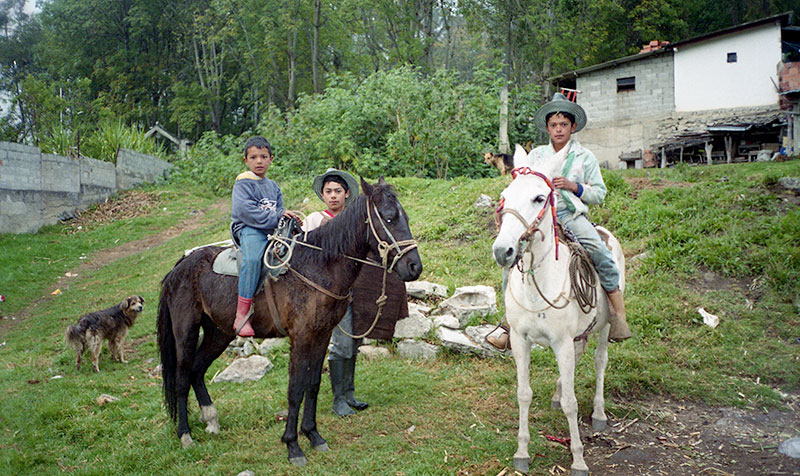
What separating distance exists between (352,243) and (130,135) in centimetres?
2162

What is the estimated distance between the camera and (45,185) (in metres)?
16.2

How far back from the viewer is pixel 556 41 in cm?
2900

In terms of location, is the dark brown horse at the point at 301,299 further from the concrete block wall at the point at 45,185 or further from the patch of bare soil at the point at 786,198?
the concrete block wall at the point at 45,185

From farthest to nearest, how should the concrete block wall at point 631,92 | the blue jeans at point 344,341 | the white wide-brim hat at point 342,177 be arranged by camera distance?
the concrete block wall at point 631,92, the white wide-brim hat at point 342,177, the blue jeans at point 344,341

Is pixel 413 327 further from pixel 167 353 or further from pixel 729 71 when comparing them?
pixel 729 71

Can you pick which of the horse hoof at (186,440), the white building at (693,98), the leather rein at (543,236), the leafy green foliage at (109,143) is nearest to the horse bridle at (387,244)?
the leather rein at (543,236)

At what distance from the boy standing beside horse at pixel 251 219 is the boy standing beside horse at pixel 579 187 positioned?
2.22 m

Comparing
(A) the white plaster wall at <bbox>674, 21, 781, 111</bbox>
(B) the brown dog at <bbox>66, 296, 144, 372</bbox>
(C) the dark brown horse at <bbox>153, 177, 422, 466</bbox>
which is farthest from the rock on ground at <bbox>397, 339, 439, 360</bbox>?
→ (A) the white plaster wall at <bbox>674, 21, 781, 111</bbox>

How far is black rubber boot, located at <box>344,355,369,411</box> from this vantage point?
532 centimetres

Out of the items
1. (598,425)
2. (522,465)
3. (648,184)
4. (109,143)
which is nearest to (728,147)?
(648,184)

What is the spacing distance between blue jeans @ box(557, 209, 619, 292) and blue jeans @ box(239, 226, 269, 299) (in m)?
2.47

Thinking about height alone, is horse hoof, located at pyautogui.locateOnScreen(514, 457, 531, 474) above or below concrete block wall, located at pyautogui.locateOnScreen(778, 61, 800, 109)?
below

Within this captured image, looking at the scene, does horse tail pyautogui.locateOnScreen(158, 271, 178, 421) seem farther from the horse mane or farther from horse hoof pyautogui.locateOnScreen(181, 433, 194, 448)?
the horse mane

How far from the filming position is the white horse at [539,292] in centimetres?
367
